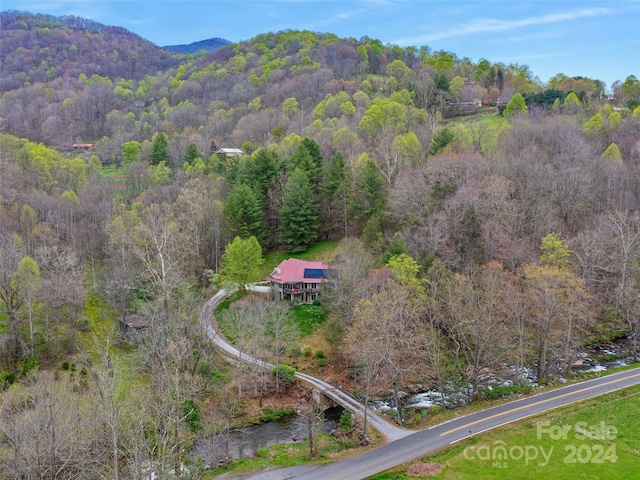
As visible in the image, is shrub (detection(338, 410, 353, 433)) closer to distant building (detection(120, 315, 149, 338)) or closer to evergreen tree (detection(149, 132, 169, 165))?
distant building (detection(120, 315, 149, 338))

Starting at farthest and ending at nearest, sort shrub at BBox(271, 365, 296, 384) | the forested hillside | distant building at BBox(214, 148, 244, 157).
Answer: the forested hillside < distant building at BBox(214, 148, 244, 157) < shrub at BBox(271, 365, 296, 384)

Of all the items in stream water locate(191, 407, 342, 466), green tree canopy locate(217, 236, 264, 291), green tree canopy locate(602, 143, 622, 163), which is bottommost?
stream water locate(191, 407, 342, 466)

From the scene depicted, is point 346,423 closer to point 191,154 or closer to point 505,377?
point 505,377

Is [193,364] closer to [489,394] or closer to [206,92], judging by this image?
[489,394]

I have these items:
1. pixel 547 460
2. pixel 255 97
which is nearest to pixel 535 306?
pixel 547 460

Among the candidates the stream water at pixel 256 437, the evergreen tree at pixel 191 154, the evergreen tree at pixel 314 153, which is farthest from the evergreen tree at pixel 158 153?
the stream water at pixel 256 437

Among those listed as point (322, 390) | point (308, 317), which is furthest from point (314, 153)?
point (322, 390)

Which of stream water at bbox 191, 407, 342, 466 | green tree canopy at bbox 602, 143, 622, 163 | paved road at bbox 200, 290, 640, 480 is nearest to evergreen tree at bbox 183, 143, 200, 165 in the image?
paved road at bbox 200, 290, 640, 480
